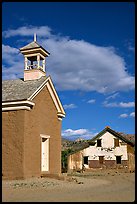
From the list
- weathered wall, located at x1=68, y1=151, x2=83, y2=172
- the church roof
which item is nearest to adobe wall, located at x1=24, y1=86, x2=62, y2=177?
the church roof

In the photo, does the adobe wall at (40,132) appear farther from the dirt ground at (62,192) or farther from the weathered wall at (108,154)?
the weathered wall at (108,154)

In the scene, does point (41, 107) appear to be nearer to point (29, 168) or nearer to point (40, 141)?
point (40, 141)

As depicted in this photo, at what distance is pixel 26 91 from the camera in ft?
63.7

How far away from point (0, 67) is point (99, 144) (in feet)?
119

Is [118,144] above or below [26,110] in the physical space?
below

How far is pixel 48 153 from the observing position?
21.6 metres

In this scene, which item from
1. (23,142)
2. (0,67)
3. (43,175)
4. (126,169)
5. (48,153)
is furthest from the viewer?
(126,169)

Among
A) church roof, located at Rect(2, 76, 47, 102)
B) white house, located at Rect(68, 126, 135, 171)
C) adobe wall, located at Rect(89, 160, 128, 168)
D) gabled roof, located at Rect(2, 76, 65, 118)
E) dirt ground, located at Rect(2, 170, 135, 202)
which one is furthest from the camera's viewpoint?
white house, located at Rect(68, 126, 135, 171)

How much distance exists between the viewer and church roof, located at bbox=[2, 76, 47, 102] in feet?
61.5

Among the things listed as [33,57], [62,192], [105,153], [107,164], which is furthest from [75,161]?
[62,192]

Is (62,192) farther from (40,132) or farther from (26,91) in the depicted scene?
(26,91)

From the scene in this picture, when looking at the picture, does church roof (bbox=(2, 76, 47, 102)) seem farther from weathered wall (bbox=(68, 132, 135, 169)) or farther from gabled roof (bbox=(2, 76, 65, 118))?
weathered wall (bbox=(68, 132, 135, 169))

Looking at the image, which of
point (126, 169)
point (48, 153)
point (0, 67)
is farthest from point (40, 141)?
point (126, 169)

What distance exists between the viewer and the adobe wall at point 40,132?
60.0 feet
